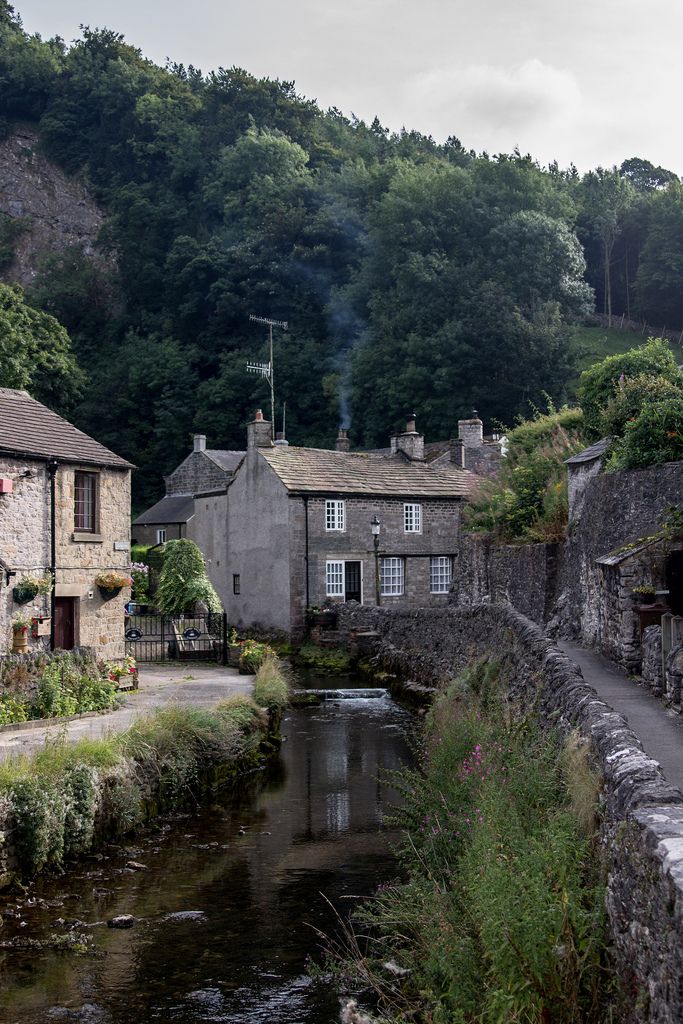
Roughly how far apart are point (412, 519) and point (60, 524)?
18.7m

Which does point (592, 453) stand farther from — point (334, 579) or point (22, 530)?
point (334, 579)

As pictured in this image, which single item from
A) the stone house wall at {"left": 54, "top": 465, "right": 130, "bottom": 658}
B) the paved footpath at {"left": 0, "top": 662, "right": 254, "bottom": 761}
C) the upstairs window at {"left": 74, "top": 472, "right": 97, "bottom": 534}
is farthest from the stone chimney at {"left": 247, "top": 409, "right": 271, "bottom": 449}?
the upstairs window at {"left": 74, "top": 472, "right": 97, "bottom": 534}

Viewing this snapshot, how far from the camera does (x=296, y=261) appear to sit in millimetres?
65062

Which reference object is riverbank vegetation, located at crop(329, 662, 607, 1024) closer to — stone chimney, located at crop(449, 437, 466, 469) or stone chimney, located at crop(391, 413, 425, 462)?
stone chimney, located at crop(391, 413, 425, 462)

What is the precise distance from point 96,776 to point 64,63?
82.0m

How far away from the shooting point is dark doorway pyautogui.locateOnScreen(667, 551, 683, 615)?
45.3 feet

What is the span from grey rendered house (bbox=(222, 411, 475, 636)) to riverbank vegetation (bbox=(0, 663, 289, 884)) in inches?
693

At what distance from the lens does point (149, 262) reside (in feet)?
235

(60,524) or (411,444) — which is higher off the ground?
(411,444)

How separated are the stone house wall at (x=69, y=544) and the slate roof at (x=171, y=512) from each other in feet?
71.3

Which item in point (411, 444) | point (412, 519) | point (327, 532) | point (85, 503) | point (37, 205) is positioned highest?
point (37, 205)

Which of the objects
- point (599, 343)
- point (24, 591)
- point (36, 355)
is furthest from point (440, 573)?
point (599, 343)

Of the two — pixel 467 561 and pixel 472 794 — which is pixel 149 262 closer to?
pixel 467 561

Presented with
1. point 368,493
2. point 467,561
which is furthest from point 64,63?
point 467,561
